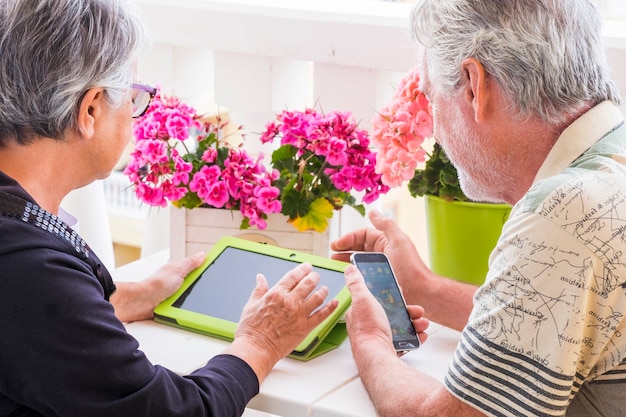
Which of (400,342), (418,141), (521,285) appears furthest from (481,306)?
(418,141)

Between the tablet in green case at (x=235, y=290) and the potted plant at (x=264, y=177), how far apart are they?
78 millimetres

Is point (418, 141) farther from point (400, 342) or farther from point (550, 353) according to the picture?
point (550, 353)

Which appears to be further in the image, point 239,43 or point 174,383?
point 239,43

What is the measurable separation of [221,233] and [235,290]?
0.71 feet

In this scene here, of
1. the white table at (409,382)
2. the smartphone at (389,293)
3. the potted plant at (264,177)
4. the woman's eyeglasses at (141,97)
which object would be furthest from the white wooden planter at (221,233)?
the woman's eyeglasses at (141,97)

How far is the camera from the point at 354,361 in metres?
1.53

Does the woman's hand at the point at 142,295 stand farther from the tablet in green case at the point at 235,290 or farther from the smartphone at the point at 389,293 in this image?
the smartphone at the point at 389,293

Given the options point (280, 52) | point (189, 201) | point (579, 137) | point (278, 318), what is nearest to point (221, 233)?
point (189, 201)

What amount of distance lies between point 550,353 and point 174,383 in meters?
0.51

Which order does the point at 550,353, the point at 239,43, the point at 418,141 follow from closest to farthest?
the point at 550,353 < the point at 418,141 < the point at 239,43

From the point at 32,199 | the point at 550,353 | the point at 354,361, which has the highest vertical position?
the point at 32,199

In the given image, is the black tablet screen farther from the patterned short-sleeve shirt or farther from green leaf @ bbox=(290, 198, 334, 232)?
the patterned short-sleeve shirt

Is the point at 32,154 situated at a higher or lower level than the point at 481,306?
higher

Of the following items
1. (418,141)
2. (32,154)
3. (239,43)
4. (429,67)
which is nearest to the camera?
(32,154)
